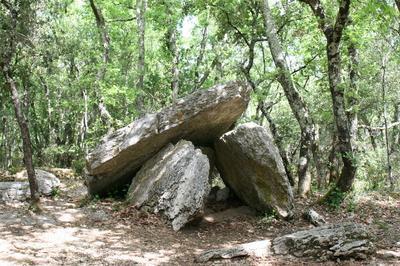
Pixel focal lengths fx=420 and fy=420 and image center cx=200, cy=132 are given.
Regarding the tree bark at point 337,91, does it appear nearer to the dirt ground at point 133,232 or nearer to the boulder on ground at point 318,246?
the dirt ground at point 133,232

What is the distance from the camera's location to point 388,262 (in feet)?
23.0

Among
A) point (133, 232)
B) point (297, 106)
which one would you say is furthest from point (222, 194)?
point (133, 232)

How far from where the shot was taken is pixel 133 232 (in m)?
9.47

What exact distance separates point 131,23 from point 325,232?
69.2 ft

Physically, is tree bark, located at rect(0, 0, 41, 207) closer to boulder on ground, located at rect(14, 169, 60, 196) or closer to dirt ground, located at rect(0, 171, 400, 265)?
dirt ground, located at rect(0, 171, 400, 265)

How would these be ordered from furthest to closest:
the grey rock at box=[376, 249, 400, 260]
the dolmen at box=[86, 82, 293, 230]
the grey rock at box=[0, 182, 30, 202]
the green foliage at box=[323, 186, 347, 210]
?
the green foliage at box=[323, 186, 347, 210]
the grey rock at box=[0, 182, 30, 202]
the dolmen at box=[86, 82, 293, 230]
the grey rock at box=[376, 249, 400, 260]

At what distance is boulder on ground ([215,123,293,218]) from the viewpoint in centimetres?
1114

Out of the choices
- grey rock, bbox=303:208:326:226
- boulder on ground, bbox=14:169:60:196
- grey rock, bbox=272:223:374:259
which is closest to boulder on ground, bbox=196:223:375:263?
grey rock, bbox=272:223:374:259

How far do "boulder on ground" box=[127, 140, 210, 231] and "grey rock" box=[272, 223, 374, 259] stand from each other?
115 inches

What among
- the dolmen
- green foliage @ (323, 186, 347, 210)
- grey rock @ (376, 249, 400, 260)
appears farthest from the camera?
green foliage @ (323, 186, 347, 210)

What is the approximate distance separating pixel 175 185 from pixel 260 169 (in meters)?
2.35

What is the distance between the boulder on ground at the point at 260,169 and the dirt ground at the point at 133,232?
1.43 feet

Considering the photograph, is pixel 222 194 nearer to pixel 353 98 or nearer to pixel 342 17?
pixel 342 17

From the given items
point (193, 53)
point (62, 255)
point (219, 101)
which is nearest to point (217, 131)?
point (219, 101)
